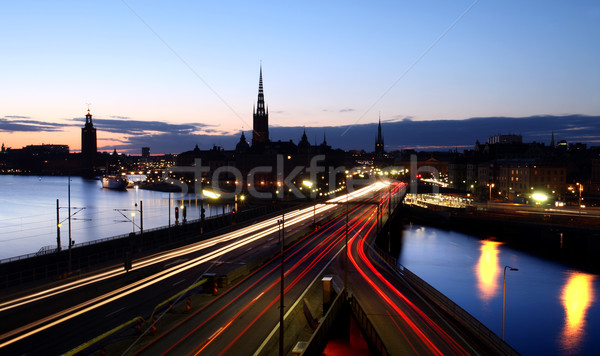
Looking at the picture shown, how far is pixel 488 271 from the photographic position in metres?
46.3

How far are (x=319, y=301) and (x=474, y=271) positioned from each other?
29.2 metres

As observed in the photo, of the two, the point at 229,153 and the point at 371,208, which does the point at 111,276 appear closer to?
the point at 371,208

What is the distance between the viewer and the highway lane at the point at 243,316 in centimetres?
1570

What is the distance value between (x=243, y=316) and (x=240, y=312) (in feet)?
2.02

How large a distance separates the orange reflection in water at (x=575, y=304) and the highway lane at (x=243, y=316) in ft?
55.0

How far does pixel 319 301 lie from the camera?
75.6ft

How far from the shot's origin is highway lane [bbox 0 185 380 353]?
17188mm

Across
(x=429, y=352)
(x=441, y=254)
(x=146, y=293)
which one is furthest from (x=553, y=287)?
(x=146, y=293)

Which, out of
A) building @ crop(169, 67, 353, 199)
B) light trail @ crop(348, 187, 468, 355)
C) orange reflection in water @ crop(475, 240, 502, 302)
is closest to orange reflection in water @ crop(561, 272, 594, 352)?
orange reflection in water @ crop(475, 240, 502, 302)

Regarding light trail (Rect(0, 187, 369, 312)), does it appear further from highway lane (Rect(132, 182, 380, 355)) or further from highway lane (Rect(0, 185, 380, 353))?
highway lane (Rect(132, 182, 380, 355))

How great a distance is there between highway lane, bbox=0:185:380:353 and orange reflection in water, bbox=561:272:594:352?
2374 cm

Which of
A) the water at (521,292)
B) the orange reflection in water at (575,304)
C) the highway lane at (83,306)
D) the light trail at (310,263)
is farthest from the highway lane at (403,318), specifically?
the orange reflection in water at (575,304)

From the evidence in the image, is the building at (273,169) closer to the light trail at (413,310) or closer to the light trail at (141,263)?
the light trail at (141,263)

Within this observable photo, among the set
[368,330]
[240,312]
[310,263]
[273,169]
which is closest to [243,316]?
[240,312]
